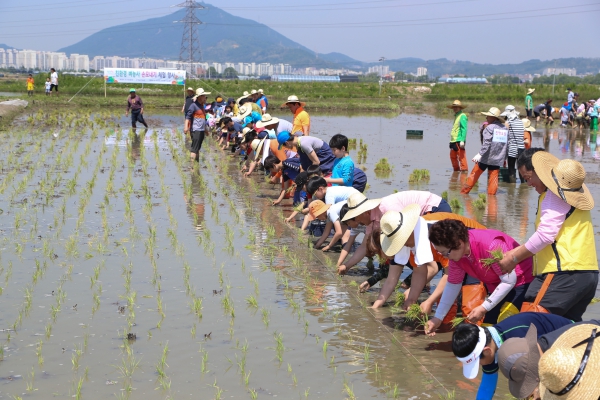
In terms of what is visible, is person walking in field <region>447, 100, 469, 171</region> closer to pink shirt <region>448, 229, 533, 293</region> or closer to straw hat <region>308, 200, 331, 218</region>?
straw hat <region>308, 200, 331, 218</region>

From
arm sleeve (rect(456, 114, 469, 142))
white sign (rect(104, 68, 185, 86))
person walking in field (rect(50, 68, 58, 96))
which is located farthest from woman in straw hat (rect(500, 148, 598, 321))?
person walking in field (rect(50, 68, 58, 96))

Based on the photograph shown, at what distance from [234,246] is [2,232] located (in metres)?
2.67

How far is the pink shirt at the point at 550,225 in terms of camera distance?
4258 millimetres

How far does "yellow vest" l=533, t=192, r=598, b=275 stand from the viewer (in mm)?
4254

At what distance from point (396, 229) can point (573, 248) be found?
1.15 meters

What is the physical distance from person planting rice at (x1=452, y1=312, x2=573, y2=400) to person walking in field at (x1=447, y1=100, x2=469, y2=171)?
31.5 ft

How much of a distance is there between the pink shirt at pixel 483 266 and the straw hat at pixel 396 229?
0.36 meters

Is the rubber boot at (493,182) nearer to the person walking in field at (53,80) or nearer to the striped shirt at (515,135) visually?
the striped shirt at (515,135)

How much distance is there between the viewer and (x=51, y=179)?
12.1m

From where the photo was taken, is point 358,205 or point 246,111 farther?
point 246,111

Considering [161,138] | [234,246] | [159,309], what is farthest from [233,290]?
[161,138]

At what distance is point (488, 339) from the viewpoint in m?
3.40

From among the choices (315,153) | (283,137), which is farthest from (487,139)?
(315,153)

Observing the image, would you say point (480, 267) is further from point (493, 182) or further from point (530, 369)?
point (493, 182)
